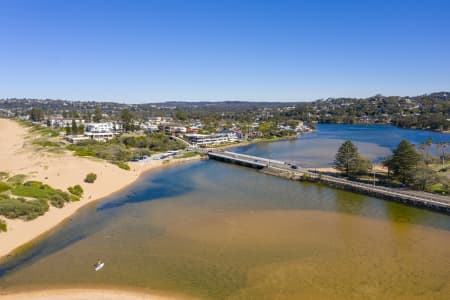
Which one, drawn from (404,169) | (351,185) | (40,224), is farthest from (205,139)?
(40,224)

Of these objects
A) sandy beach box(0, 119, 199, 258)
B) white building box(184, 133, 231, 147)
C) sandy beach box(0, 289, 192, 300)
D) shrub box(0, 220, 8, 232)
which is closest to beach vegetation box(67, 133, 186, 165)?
sandy beach box(0, 119, 199, 258)

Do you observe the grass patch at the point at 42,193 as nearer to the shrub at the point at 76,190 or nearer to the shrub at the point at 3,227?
the shrub at the point at 76,190

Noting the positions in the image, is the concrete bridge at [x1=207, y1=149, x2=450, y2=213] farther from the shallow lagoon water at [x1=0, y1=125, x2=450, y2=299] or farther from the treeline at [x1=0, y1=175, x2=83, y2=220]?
the treeline at [x1=0, y1=175, x2=83, y2=220]

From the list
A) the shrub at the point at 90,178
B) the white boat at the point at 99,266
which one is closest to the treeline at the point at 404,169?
the white boat at the point at 99,266

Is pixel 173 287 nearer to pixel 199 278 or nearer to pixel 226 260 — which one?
pixel 199 278

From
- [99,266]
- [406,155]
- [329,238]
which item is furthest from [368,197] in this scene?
[99,266]

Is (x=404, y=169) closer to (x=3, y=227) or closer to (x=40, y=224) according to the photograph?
(x=40, y=224)
